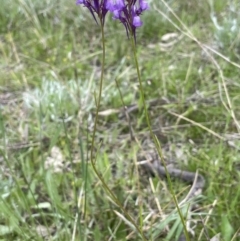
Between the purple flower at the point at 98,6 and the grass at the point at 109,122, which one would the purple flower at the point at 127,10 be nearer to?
the purple flower at the point at 98,6

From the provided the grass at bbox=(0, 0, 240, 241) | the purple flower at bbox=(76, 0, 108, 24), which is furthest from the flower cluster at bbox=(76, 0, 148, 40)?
the grass at bbox=(0, 0, 240, 241)

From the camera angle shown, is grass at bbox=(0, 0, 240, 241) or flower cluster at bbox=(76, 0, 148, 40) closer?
flower cluster at bbox=(76, 0, 148, 40)

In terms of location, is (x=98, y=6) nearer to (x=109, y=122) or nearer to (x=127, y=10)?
(x=127, y=10)

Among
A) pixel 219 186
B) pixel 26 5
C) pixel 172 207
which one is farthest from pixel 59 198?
pixel 26 5

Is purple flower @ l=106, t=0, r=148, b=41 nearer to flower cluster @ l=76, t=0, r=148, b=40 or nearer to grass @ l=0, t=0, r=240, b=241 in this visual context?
flower cluster @ l=76, t=0, r=148, b=40

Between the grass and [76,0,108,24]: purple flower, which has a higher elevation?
[76,0,108,24]: purple flower

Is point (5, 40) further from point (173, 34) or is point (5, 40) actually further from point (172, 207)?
point (172, 207)

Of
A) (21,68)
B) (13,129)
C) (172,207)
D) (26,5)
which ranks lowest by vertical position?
(172,207)

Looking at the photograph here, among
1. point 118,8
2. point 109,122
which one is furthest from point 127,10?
point 109,122
